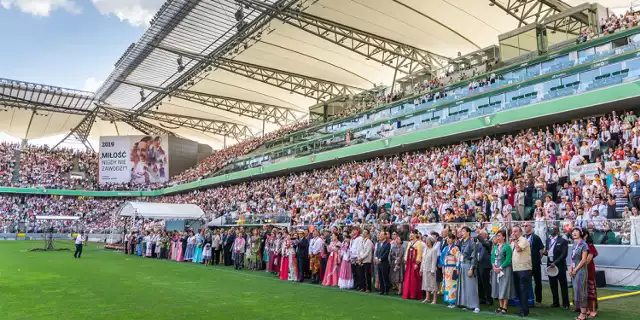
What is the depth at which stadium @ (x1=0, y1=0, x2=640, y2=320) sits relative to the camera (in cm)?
971

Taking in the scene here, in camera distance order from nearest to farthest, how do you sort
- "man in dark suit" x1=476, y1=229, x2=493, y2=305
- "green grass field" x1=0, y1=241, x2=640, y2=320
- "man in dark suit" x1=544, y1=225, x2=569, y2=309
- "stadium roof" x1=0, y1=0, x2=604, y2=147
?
"green grass field" x1=0, y1=241, x2=640, y2=320 < "man in dark suit" x1=544, y1=225, x2=569, y2=309 < "man in dark suit" x1=476, y1=229, x2=493, y2=305 < "stadium roof" x1=0, y1=0, x2=604, y2=147

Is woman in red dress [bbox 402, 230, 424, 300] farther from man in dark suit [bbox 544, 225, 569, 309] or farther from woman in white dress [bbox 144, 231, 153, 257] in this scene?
woman in white dress [bbox 144, 231, 153, 257]

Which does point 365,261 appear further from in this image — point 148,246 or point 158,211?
point 158,211

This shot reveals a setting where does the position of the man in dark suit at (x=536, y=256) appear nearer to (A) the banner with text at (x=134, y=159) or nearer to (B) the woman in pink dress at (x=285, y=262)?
(B) the woman in pink dress at (x=285, y=262)

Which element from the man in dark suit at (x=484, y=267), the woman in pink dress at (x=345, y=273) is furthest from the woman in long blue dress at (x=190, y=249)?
the man in dark suit at (x=484, y=267)

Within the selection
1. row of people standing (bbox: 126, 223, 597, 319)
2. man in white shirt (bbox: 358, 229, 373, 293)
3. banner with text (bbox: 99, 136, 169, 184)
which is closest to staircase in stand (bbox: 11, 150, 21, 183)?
banner with text (bbox: 99, 136, 169, 184)

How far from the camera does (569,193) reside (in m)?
13.7

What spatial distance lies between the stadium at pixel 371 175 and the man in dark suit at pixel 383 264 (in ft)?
0.12

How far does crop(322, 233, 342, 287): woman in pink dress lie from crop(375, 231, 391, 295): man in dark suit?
5.67ft

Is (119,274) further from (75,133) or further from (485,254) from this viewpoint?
(75,133)

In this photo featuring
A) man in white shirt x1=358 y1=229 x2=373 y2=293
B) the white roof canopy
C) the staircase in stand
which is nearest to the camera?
man in white shirt x1=358 y1=229 x2=373 y2=293

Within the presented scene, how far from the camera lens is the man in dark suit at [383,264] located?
37.9ft

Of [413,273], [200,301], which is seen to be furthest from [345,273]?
[200,301]

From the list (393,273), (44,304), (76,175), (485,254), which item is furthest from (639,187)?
(76,175)
